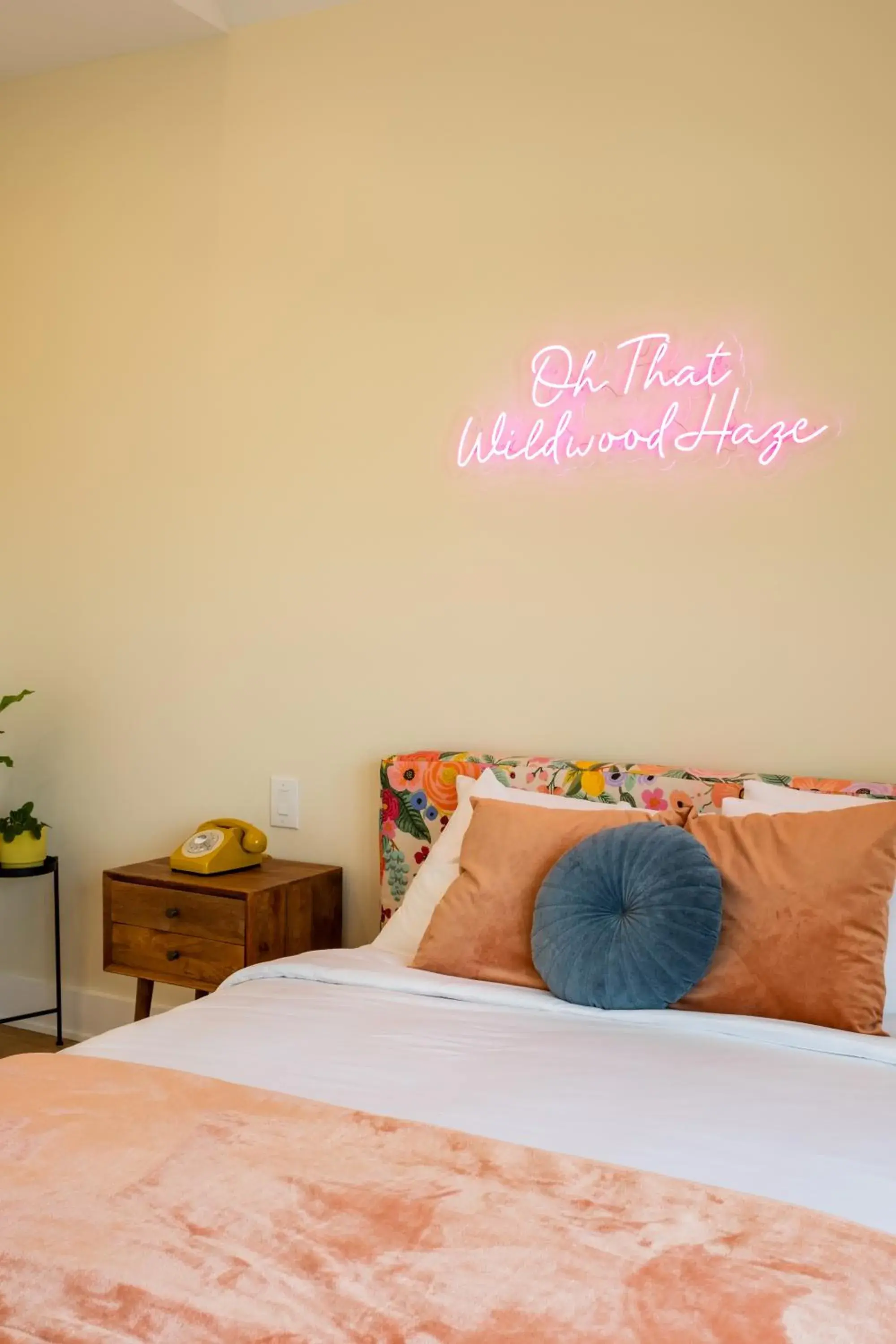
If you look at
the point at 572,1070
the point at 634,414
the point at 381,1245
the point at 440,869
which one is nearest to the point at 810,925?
the point at 572,1070

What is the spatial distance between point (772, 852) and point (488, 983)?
555mm

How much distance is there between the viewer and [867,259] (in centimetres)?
249

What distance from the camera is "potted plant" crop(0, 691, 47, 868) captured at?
3.29m

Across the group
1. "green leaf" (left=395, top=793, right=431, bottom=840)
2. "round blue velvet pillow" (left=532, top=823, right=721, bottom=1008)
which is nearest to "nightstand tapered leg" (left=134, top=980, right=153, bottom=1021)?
"green leaf" (left=395, top=793, right=431, bottom=840)

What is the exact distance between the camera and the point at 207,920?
2826 millimetres

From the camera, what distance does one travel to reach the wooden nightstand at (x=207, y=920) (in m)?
2.79

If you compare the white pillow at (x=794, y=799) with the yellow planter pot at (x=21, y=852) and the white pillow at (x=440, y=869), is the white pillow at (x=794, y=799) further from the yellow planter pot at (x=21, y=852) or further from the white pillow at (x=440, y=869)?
the yellow planter pot at (x=21, y=852)

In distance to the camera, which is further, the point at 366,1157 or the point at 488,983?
the point at 488,983

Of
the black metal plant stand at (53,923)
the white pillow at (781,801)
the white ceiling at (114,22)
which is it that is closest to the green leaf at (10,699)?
the black metal plant stand at (53,923)

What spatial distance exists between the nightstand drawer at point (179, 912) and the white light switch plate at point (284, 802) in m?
0.40

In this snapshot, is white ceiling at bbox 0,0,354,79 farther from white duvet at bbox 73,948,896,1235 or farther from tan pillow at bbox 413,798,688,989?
white duvet at bbox 73,948,896,1235

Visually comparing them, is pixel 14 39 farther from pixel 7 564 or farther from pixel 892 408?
pixel 892 408

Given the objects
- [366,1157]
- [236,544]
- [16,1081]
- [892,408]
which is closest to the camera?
[366,1157]

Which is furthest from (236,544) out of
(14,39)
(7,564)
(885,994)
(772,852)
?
(885,994)
